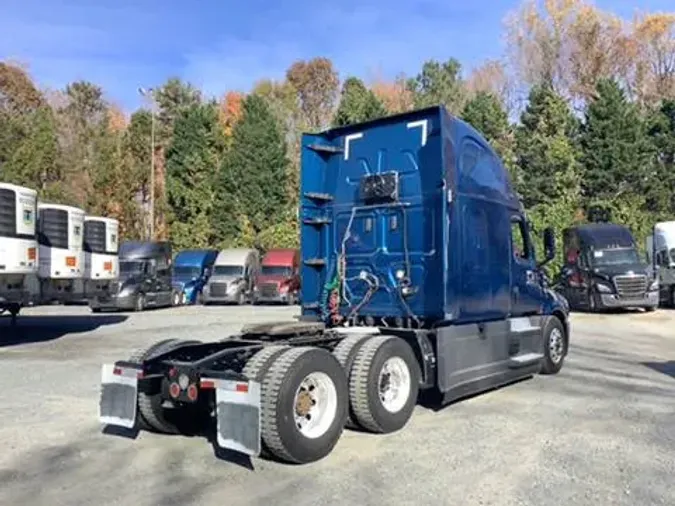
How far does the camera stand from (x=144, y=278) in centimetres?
2845

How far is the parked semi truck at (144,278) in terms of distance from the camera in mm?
27062

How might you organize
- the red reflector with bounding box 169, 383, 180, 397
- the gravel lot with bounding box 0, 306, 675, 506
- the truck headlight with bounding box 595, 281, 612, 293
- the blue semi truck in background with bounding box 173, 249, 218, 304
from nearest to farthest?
the gravel lot with bounding box 0, 306, 675, 506, the red reflector with bounding box 169, 383, 180, 397, the truck headlight with bounding box 595, 281, 612, 293, the blue semi truck in background with bounding box 173, 249, 218, 304

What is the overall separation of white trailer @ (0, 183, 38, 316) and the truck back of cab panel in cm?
674

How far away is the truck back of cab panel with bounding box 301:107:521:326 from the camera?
8.59m

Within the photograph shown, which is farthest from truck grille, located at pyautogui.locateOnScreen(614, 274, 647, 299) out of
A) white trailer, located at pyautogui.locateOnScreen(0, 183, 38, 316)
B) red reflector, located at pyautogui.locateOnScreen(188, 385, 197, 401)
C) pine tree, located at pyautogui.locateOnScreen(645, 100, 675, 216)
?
red reflector, located at pyautogui.locateOnScreen(188, 385, 197, 401)

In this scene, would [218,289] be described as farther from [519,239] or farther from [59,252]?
[519,239]

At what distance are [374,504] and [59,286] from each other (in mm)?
12738

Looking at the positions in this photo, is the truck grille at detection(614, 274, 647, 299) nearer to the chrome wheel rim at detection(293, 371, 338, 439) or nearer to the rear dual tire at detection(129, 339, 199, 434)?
the chrome wheel rim at detection(293, 371, 338, 439)

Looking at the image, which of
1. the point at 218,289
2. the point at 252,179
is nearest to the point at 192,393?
the point at 218,289

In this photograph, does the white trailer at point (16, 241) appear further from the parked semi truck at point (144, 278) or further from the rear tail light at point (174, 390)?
the parked semi truck at point (144, 278)

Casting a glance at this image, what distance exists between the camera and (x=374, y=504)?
5348mm

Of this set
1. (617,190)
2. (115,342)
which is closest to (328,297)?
(115,342)

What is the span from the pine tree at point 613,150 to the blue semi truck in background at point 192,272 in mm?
20467

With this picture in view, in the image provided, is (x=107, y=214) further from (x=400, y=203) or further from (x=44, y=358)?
(x=400, y=203)
